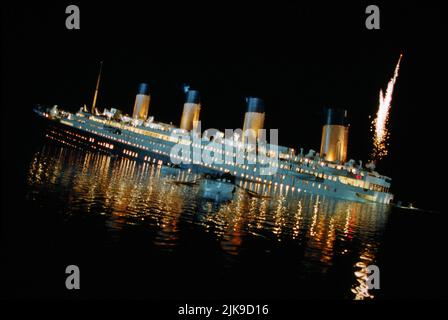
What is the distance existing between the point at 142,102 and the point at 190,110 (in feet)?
40.0

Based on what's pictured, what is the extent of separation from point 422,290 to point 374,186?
153ft

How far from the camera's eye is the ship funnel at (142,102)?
248ft

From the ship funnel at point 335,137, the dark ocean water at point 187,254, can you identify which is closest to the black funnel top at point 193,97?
the ship funnel at point 335,137

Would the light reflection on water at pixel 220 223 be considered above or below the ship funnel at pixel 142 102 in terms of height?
below

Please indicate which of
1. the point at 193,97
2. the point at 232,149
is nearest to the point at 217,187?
the point at 232,149

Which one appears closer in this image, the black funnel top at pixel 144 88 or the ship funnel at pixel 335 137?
the ship funnel at pixel 335 137

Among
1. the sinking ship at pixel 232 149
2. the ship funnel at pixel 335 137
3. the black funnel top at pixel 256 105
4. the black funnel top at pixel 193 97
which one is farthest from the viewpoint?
the black funnel top at pixel 193 97

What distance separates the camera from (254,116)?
213 ft

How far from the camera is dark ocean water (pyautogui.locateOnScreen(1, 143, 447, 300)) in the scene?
8.58 m

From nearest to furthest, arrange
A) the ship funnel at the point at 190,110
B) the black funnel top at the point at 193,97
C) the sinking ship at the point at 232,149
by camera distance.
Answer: the sinking ship at the point at 232,149 → the ship funnel at the point at 190,110 → the black funnel top at the point at 193,97

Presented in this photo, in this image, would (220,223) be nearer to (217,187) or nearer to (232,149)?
(217,187)

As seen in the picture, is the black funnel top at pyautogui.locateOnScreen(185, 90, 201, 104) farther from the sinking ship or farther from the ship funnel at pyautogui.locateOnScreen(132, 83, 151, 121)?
the ship funnel at pyautogui.locateOnScreen(132, 83, 151, 121)

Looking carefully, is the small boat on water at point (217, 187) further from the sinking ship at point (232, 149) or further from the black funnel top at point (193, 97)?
the black funnel top at point (193, 97)
